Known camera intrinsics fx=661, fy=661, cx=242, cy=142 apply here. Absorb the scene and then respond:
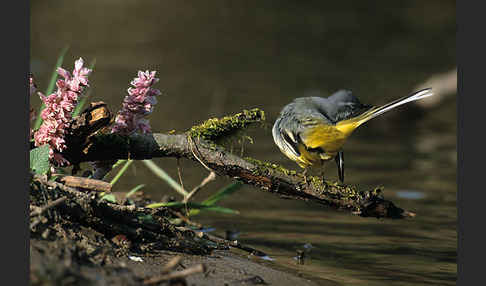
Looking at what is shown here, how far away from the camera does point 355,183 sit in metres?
7.87

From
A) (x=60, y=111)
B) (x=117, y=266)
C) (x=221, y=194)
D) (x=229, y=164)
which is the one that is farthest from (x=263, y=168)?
(x=60, y=111)

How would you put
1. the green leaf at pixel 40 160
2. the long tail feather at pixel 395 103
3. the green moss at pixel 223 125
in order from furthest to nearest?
the green moss at pixel 223 125 → the long tail feather at pixel 395 103 → the green leaf at pixel 40 160

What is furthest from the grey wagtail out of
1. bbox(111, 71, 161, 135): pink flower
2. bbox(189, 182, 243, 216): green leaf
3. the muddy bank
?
bbox(111, 71, 161, 135): pink flower

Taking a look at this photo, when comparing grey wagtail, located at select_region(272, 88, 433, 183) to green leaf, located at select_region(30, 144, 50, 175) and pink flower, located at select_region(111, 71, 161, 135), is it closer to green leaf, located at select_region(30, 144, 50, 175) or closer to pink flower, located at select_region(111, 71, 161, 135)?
pink flower, located at select_region(111, 71, 161, 135)

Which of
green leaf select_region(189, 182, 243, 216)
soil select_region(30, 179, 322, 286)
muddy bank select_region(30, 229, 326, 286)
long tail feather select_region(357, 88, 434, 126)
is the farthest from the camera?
green leaf select_region(189, 182, 243, 216)

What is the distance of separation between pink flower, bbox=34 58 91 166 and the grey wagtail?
1.47m

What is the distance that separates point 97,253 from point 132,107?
1.03 metres

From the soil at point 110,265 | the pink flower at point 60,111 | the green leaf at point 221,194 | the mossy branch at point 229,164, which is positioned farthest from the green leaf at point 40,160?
the green leaf at point 221,194

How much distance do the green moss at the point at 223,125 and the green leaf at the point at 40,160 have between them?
92 cm

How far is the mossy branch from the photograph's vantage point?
4.20m

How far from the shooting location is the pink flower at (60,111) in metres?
4.01

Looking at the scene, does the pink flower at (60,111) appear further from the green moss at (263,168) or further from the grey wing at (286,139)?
the grey wing at (286,139)

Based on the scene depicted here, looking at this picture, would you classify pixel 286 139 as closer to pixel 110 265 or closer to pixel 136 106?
pixel 136 106

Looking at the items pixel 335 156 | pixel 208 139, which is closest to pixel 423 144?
pixel 335 156
